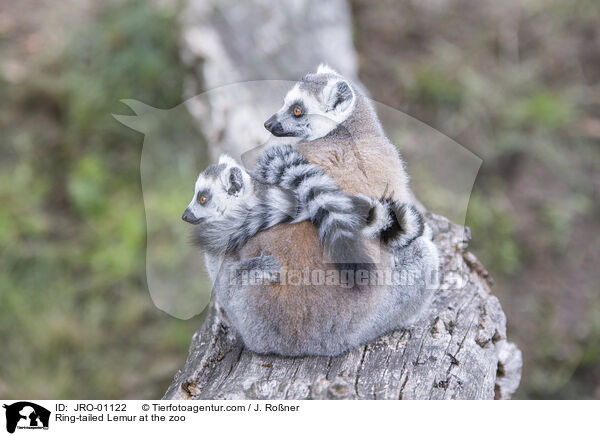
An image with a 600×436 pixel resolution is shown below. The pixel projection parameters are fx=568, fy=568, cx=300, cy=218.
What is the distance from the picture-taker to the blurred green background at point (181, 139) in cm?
392

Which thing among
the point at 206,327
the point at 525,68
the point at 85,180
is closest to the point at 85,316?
the point at 85,180

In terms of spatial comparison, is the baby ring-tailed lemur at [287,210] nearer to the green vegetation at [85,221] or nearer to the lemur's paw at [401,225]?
the lemur's paw at [401,225]

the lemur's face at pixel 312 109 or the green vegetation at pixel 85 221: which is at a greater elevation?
the lemur's face at pixel 312 109

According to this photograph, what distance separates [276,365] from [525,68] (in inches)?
163

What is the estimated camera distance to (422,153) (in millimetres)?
3703

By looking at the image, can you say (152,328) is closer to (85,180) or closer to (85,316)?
(85,316)

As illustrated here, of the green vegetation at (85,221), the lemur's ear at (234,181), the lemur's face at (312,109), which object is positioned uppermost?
the lemur's face at (312,109)

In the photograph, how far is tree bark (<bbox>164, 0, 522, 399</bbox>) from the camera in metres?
2.06
